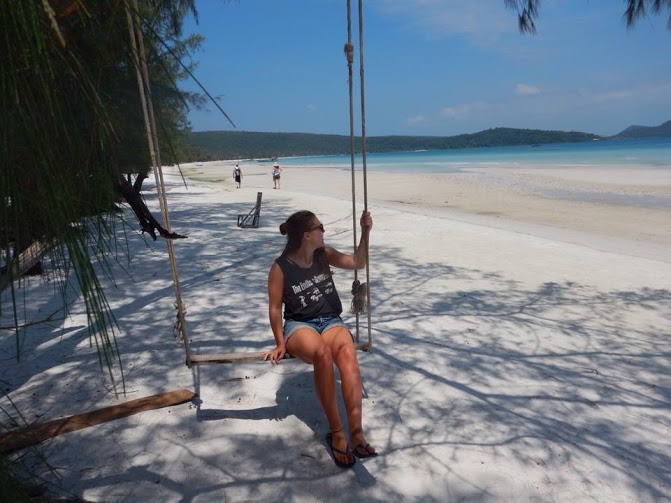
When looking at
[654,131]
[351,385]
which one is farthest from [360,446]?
[654,131]

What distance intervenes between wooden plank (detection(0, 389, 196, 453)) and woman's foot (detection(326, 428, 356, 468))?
98 centimetres

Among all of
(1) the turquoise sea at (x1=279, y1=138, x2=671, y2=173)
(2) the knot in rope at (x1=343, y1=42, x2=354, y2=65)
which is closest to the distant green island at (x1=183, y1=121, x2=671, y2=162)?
(1) the turquoise sea at (x1=279, y1=138, x2=671, y2=173)

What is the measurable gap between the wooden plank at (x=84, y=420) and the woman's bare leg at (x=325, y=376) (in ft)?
2.84

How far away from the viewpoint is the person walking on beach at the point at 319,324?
2.29 meters

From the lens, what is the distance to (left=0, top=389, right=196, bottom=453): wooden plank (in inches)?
85.9

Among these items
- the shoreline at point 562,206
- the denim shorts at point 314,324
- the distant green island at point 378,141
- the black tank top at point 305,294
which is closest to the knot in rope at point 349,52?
the black tank top at point 305,294

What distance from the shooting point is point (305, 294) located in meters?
2.62

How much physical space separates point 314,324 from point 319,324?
1.2 inches

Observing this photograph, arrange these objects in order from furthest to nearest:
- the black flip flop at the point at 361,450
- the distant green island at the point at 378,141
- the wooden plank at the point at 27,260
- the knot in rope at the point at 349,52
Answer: the distant green island at the point at 378,141
the knot in rope at the point at 349,52
the black flip flop at the point at 361,450
the wooden plank at the point at 27,260

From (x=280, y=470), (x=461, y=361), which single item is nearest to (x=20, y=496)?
(x=280, y=470)

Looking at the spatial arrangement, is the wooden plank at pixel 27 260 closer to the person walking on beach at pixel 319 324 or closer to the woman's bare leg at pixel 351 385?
the person walking on beach at pixel 319 324

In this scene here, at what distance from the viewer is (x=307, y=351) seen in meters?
2.39

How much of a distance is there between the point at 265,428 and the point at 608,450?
177 centimetres

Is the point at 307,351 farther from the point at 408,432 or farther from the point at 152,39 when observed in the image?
the point at 152,39
